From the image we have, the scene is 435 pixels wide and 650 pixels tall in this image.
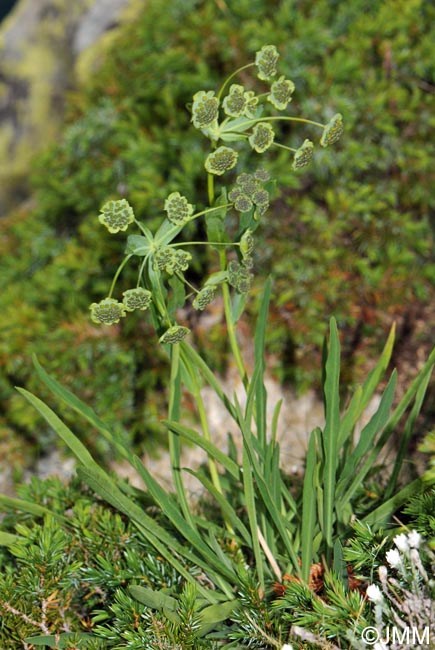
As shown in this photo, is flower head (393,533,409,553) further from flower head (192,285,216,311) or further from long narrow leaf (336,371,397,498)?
flower head (192,285,216,311)

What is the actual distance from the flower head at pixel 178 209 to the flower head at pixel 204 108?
100 mm

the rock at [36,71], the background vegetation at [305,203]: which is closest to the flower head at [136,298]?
the background vegetation at [305,203]

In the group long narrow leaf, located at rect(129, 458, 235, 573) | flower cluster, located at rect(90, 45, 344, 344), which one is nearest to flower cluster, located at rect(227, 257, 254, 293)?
flower cluster, located at rect(90, 45, 344, 344)

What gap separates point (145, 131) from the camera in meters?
2.63

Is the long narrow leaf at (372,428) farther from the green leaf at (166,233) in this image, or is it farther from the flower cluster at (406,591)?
the green leaf at (166,233)

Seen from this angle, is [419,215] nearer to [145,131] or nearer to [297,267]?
[297,267]

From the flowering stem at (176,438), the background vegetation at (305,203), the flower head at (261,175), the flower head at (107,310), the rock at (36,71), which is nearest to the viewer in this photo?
the flower head at (107,310)

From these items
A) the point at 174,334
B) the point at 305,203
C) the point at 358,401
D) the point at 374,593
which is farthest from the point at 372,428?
the point at 305,203

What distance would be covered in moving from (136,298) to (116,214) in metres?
0.10

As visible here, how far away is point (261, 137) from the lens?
2.82ft

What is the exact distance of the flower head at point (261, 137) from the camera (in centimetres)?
85

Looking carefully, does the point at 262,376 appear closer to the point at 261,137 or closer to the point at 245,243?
the point at 245,243

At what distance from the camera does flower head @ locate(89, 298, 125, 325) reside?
803 millimetres

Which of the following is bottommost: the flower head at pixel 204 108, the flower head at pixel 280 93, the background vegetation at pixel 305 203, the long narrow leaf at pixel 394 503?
the background vegetation at pixel 305 203
